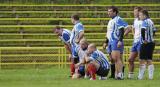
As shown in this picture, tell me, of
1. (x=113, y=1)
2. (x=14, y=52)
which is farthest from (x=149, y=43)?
(x=113, y=1)

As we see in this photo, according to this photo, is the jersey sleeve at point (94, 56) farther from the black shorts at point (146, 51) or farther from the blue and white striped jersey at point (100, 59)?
the black shorts at point (146, 51)

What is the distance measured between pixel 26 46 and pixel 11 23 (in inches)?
85.3

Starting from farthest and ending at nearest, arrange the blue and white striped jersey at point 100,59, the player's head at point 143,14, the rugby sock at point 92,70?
the blue and white striped jersey at point 100,59
the player's head at point 143,14
the rugby sock at point 92,70

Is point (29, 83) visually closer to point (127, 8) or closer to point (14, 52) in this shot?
point (14, 52)

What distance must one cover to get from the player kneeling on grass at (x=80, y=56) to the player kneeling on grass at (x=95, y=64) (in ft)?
0.80

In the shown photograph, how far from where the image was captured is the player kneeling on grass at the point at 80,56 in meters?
15.7

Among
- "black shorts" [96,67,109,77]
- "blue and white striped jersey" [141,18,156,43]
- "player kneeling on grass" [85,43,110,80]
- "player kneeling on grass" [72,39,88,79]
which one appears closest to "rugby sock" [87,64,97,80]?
"player kneeling on grass" [85,43,110,80]

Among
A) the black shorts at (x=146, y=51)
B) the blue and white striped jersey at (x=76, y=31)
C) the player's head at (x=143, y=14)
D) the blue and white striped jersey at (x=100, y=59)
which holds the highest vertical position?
the player's head at (x=143, y=14)

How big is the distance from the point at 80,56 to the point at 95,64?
0.90 meters

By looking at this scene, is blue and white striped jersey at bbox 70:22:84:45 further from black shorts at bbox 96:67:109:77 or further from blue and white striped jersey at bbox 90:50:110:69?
black shorts at bbox 96:67:109:77

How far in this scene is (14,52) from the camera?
81.1 feet

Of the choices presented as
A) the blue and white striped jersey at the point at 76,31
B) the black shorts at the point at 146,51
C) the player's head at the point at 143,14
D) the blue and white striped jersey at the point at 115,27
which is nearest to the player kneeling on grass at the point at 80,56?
the blue and white striped jersey at the point at 76,31

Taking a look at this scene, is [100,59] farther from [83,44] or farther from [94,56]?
[83,44]

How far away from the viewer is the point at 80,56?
1603 centimetres
